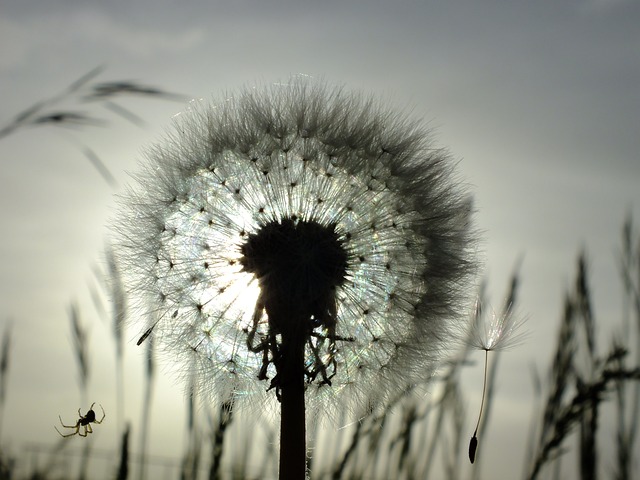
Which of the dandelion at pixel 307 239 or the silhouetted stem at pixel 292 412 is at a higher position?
the dandelion at pixel 307 239

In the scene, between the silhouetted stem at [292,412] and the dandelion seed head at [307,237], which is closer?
the silhouetted stem at [292,412]

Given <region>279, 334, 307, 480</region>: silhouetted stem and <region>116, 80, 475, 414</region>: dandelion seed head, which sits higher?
<region>116, 80, 475, 414</region>: dandelion seed head

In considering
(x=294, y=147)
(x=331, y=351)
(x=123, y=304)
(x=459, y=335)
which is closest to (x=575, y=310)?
(x=459, y=335)

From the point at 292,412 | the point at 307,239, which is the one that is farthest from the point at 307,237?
the point at 292,412

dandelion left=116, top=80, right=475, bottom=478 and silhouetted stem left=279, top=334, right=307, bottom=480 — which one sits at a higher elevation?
A: dandelion left=116, top=80, right=475, bottom=478

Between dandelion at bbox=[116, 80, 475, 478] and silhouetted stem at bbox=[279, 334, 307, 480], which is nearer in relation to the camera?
silhouetted stem at bbox=[279, 334, 307, 480]

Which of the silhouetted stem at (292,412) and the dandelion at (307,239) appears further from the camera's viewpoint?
the dandelion at (307,239)

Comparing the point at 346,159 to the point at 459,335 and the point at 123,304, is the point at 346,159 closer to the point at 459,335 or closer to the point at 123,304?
the point at 459,335

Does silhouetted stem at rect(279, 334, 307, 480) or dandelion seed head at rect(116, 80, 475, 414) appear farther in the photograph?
dandelion seed head at rect(116, 80, 475, 414)
